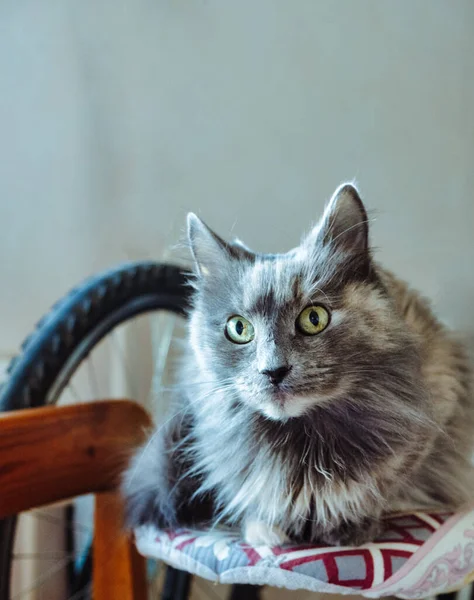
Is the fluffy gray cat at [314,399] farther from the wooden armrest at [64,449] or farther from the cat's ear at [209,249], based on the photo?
the wooden armrest at [64,449]

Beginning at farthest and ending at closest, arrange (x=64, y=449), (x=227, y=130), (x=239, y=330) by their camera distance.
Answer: (x=227, y=130), (x=64, y=449), (x=239, y=330)

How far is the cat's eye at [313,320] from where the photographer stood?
28.0 inches

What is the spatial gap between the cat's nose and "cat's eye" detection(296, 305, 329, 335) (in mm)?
69

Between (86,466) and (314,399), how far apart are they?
1.57 feet

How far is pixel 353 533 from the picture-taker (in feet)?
2.37

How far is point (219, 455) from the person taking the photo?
796 millimetres

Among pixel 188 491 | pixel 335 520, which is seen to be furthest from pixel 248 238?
pixel 335 520

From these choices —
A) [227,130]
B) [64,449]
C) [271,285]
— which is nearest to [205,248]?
[271,285]

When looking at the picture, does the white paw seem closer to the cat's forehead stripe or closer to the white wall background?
the cat's forehead stripe

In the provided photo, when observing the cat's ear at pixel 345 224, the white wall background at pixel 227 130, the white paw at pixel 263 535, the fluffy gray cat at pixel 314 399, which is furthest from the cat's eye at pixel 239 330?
the white wall background at pixel 227 130

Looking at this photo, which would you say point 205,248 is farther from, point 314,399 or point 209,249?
point 314,399

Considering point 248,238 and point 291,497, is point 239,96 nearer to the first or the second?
point 248,238

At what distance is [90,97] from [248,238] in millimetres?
694

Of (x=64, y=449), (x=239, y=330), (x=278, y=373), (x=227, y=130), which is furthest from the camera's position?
(x=227, y=130)
